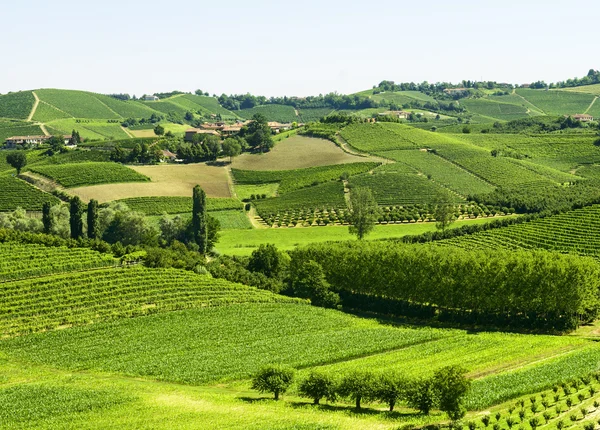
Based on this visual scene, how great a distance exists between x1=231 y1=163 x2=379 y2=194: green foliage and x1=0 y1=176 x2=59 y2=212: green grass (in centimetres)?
4909

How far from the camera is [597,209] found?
119 metres

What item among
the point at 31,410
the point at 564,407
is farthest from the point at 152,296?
the point at 564,407

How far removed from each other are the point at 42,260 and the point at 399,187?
93136 millimetres

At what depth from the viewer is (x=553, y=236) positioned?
110 m

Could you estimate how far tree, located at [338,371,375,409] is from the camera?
55.1m

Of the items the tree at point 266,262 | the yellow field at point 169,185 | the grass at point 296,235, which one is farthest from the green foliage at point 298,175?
the tree at point 266,262

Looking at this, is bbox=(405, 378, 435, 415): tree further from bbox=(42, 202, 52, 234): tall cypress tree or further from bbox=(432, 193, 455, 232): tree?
bbox=(42, 202, 52, 234): tall cypress tree

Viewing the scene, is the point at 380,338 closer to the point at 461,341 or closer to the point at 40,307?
the point at 461,341

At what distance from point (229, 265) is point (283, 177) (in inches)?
3046

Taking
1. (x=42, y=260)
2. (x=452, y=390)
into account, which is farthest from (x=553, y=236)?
(x=42, y=260)

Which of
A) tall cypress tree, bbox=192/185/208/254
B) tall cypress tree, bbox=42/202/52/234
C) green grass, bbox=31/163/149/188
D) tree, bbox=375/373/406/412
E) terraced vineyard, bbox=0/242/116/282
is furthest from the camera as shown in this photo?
green grass, bbox=31/163/149/188

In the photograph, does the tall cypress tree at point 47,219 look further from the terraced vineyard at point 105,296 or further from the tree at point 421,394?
the tree at point 421,394

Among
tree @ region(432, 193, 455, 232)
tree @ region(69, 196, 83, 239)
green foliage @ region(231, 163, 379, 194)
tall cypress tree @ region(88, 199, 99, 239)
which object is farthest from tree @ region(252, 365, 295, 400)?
green foliage @ region(231, 163, 379, 194)

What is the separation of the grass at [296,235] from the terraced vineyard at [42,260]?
108 feet
